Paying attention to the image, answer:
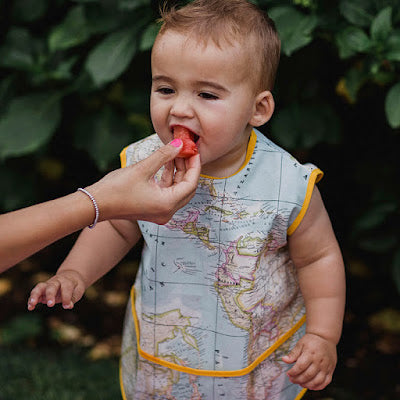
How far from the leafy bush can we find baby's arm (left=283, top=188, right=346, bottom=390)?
620 mm

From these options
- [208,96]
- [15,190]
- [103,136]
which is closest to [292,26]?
[208,96]

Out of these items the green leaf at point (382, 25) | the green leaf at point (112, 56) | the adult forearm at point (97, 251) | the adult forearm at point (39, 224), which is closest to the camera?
the adult forearm at point (39, 224)

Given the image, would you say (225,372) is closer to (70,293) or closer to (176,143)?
(70,293)

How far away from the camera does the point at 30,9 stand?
281cm

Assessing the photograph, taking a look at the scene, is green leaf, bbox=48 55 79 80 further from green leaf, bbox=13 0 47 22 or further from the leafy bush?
green leaf, bbox=13 0 47 22

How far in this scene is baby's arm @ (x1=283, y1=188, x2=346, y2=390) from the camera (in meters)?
1.60

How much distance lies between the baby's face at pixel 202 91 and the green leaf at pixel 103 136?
1.18m

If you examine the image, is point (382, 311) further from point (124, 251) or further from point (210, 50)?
point (210, 50)

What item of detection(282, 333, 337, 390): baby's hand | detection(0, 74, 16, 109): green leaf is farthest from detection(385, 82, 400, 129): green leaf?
detection(0, 74, 16, 109): green leaf

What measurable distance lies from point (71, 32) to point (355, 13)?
46.0 inches

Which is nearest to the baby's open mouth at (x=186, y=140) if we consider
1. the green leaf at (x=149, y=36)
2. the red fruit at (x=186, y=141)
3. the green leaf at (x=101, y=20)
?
the red fruit at (x=186, y=141)

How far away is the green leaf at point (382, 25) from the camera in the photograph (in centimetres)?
197

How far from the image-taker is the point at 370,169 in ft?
8.99

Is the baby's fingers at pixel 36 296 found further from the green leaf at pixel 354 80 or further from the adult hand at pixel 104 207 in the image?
the green leaf at pixel 354 80
